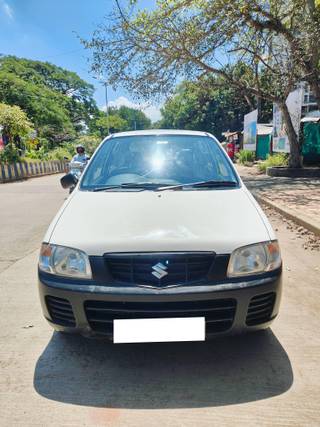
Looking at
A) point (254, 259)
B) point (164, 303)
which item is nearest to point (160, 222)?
point (164, 303)

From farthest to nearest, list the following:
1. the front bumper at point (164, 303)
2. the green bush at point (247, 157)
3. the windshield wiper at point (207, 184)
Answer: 1. the green bush at point (247, 157)
2. the windshield wiper at point (207, 184)
3. the front bumper at point (164, 303)

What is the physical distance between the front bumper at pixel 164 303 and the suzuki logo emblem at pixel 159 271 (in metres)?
0.09

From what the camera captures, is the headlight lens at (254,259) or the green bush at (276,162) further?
the green bush at (276,162)

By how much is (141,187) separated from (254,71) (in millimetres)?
14262

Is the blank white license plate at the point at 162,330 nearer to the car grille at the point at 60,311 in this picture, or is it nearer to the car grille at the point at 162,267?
the car grille at the point at 162,267

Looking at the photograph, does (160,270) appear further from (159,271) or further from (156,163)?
(156,163)

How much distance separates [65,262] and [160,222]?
0.68m

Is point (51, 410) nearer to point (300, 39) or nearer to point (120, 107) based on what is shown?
point (300, 39)

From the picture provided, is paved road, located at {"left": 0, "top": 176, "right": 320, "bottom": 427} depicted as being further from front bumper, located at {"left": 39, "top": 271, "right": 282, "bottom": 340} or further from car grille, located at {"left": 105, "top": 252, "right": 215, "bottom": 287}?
car grille, located at {"left": 105, "top": 252, "right": 215, "bottom": 287}

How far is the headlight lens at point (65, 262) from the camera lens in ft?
7.28

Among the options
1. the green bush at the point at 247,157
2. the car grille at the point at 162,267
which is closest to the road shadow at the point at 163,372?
the car grille at the point at 162,267

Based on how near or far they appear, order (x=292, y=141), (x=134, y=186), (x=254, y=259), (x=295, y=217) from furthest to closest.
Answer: (x=292, y=141), (x=295, y=217), (x=134, y=186), (x=254, y=259)

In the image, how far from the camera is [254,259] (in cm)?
226

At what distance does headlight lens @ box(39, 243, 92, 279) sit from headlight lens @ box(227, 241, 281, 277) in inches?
36.1
